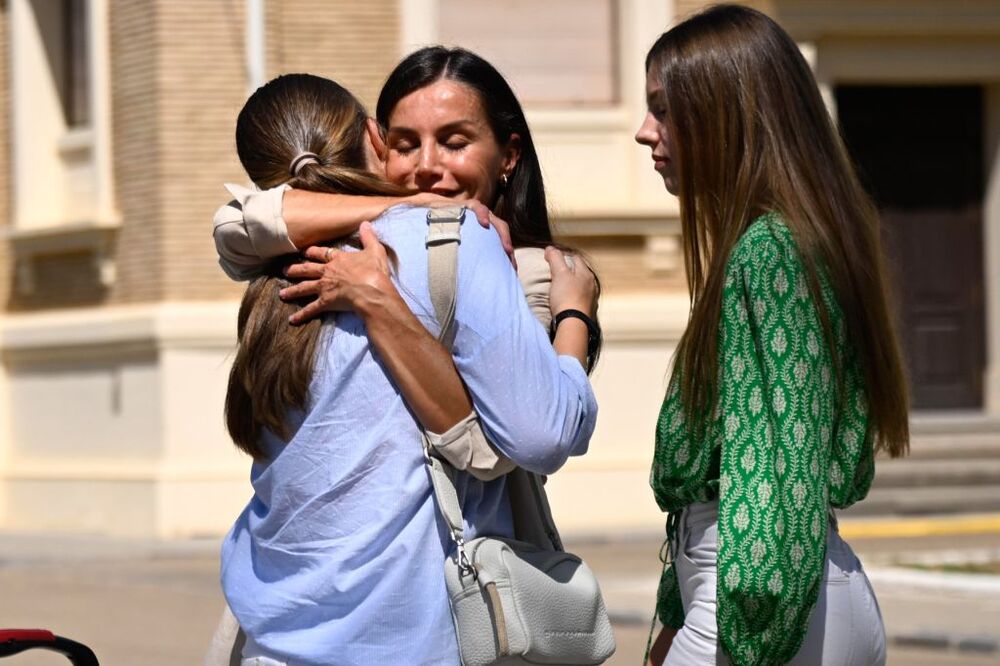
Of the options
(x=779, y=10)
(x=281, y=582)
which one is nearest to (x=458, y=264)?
(x=281, y=582)

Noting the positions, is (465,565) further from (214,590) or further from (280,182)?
(214,590)

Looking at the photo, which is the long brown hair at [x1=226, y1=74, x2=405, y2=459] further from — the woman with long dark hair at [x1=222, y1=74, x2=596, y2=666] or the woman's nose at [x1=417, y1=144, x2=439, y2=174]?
the woman's nose at [x1=417, y1=144, x2=439, y2=174]

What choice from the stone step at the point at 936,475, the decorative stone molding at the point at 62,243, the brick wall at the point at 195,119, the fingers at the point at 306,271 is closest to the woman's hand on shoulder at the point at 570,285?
the fingers at the point at 306,271

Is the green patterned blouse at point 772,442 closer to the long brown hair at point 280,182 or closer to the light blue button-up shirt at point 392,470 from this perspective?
the light blue button-up shirt at point 392,470

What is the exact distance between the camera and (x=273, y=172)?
3084 millimetres

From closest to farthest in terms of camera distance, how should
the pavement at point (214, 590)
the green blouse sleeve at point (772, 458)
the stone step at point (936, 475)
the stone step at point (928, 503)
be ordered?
1. the green blouse sleeve at point (772, 458)
2. the pavement at point (214, 590)
3. the stone step at point (928, 503)
4. the stone step at point (936, 475)

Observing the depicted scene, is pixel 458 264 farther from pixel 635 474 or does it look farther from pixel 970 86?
pixel 970 86

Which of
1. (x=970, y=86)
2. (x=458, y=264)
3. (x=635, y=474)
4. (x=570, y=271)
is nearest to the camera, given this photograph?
(x=458, y=264)

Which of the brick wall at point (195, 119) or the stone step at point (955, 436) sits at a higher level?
the brick wall at point (195, 119)

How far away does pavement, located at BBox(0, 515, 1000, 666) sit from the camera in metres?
9.73

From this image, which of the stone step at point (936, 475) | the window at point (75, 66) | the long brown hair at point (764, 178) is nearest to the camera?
the long brown hair at point (764, 178)

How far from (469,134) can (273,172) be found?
348mm

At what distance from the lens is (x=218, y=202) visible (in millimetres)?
16312

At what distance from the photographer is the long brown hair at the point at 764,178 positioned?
2.82 meters
